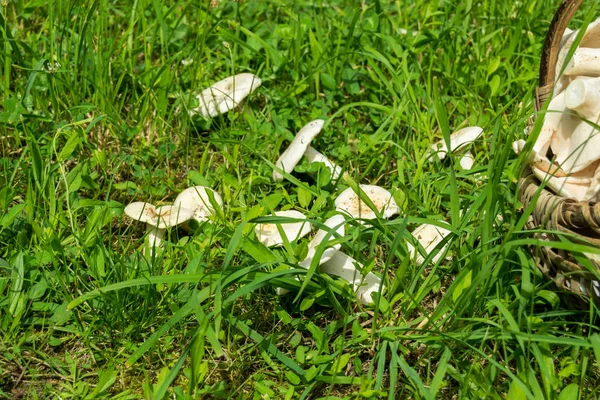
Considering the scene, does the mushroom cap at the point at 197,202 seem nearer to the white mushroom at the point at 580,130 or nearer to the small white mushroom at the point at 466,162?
the small white mushroom at the point at 466,162

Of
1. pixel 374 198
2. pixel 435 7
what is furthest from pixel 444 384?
pixel 435 7

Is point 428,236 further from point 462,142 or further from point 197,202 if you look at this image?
point 197,202

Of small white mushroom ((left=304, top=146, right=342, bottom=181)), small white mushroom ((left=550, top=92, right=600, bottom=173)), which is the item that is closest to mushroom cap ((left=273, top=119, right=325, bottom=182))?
small white mushroom ((left=304, top=146, right=342, bottom=181))

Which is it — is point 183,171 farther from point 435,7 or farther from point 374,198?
point 435,7

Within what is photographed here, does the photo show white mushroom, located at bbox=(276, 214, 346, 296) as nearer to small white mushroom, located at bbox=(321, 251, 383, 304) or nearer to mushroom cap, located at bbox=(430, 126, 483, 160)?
small white mushroom, located at bbox=(321, 251, 383, 304)

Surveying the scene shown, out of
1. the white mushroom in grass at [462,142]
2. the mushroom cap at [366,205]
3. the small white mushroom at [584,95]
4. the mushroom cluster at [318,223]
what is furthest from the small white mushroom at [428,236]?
the small white mushroom at [584,95]
